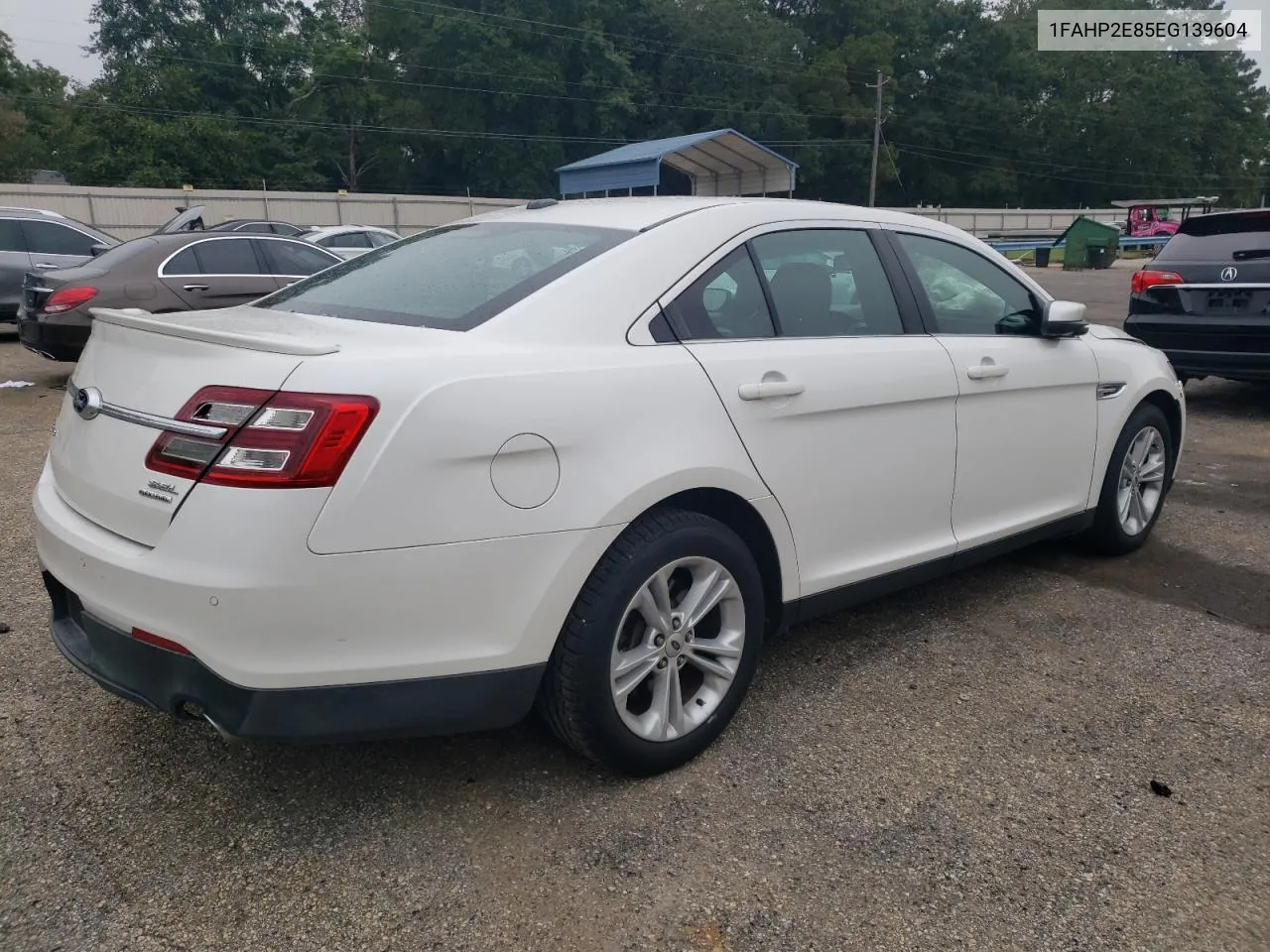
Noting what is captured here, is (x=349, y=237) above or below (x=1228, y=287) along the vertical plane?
above

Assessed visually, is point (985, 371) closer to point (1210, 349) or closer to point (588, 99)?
point (1210, 349)

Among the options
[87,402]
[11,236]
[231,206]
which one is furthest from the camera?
[231,206]

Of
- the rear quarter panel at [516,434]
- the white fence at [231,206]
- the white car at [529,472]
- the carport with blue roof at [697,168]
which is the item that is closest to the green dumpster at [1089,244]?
the white fence at [231,206]

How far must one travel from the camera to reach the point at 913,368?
3.29 m

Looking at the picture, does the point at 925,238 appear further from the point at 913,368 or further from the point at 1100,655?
the point at 1100,655

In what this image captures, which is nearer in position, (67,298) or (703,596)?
(703,596)

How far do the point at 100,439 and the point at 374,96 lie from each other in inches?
2281

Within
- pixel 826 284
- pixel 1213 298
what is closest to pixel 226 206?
pixel 1213 298

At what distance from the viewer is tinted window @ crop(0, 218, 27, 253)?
11117mm

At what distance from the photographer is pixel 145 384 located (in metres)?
2.35

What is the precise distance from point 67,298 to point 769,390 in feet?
24.4

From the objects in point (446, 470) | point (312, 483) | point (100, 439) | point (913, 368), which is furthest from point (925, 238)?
point (100, 439)

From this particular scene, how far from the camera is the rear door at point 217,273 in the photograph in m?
8.73

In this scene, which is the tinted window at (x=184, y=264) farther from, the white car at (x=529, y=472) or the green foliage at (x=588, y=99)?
the green foliage at (x=588, y=99)
